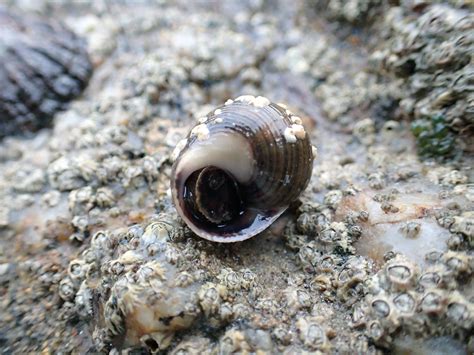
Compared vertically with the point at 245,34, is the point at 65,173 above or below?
below

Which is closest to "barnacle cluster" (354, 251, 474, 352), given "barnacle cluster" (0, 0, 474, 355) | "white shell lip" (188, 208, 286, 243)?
"barnacle cluster" (0, 0, 474, 355)

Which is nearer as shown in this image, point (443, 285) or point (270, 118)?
point (443, 285)

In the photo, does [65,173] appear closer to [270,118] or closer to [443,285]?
[270,118]

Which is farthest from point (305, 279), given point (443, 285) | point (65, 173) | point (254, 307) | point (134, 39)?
point (134, 39)

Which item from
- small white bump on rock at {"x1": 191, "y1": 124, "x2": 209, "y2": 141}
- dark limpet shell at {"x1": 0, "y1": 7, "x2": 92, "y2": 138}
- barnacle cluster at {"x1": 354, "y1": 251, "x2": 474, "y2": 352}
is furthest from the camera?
dark limpet shell at {"x1": 0, "y1": 7, "x2": 92, "y2": 138}

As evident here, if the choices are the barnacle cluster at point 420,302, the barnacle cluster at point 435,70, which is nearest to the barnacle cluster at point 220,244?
the barnacle cluster at point 420,302

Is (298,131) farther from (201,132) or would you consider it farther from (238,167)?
(201,132)

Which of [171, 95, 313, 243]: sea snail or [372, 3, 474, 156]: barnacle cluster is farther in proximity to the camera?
[372, 3, 474, 156]: barnacle cluster

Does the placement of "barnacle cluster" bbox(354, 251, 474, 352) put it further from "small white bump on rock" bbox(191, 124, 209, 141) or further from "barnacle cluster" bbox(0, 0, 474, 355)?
"small white bump on rock" bbox(191, 124, 209, 141)
